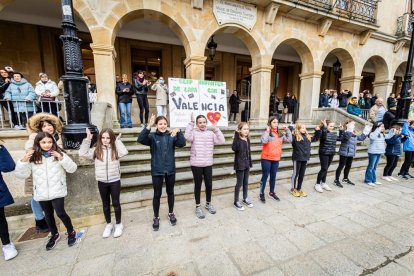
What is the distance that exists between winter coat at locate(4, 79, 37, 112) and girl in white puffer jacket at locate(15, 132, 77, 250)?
305cm

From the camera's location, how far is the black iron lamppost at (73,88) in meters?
2.77

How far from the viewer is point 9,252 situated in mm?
2453

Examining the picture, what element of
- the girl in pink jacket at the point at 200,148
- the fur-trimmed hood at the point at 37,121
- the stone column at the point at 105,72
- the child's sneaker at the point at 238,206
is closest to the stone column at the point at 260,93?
the child's sneaker at the point at 238,206

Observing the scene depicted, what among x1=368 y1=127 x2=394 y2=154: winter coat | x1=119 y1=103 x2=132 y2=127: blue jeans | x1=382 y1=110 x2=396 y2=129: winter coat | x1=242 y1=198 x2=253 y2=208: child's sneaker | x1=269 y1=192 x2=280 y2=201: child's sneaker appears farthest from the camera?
x1=382 y1=110 x2=396 y2=129: winter coat

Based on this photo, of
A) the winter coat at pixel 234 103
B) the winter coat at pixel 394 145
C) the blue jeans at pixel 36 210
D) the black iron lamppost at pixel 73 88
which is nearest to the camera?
the black iron lamppost at pixel 73 88

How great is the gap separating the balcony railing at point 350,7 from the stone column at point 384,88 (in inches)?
142

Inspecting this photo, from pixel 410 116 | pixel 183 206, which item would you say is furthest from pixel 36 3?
pixel 410 116

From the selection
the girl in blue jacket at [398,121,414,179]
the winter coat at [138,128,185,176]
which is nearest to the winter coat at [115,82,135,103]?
the winter coat at [138,128,185,176]

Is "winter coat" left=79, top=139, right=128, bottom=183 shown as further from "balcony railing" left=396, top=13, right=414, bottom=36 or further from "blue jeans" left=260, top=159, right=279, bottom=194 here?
"balcony railing" left=396, top=13, right=414, bottom=36

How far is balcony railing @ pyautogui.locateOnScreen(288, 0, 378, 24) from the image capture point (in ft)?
28.0

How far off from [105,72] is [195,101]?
11.4 ft

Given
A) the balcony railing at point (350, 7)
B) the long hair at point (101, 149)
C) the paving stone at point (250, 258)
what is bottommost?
the paving stone at point (250, 258)

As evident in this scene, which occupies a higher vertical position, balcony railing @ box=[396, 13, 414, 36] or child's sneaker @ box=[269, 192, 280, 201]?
balcony railing @ box=[396, 13, 414, 36]

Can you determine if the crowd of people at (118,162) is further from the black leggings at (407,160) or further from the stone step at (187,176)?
the black leggings at (407,160)
